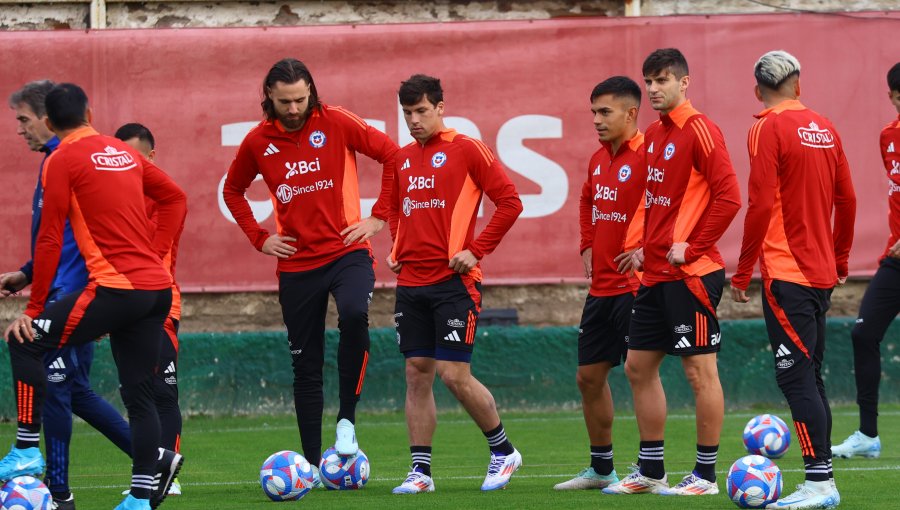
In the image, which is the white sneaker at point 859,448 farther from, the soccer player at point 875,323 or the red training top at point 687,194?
the red training top at point 687,194

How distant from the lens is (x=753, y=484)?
260 inches

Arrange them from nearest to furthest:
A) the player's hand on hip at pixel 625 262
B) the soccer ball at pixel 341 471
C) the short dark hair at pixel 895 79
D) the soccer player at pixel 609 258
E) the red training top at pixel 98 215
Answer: the red training top at pixel 98 215
the player's hand on hip at pixel 625 262
the soccer player at pixel 609 258
the soccer ball at pixel 341 471
the short dark hair at pixel 895 79

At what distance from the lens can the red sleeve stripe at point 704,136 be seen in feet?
23.8

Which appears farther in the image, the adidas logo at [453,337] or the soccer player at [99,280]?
the adidas logo at [453,337]

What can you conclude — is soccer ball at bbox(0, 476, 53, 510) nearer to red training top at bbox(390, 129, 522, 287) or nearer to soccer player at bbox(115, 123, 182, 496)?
soccer player at bbox(115, 123, 182, 496)

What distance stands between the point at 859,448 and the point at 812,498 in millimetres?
3055

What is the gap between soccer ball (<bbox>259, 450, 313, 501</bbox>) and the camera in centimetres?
737

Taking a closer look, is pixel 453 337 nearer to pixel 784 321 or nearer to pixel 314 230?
pixel 314 230

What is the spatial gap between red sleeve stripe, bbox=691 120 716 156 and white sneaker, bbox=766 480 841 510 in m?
1.73

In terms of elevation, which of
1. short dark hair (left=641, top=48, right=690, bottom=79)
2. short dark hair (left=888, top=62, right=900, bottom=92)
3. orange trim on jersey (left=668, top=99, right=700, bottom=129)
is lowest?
orange trim on jersey (left=668, top=99, right=700, bottom=129)

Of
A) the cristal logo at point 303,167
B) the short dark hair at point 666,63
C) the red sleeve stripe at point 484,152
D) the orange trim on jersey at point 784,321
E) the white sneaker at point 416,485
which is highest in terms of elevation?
the short dark hair at point 666,63

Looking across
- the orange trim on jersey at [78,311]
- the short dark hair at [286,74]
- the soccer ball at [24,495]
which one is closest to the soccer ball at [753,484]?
the orange trim on jersey at [78,311]

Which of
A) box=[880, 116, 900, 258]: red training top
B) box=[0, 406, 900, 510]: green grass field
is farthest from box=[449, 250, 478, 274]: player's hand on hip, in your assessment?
box=[880, 116, 900, 258]: red training top

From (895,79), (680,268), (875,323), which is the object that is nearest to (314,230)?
(680,268)
